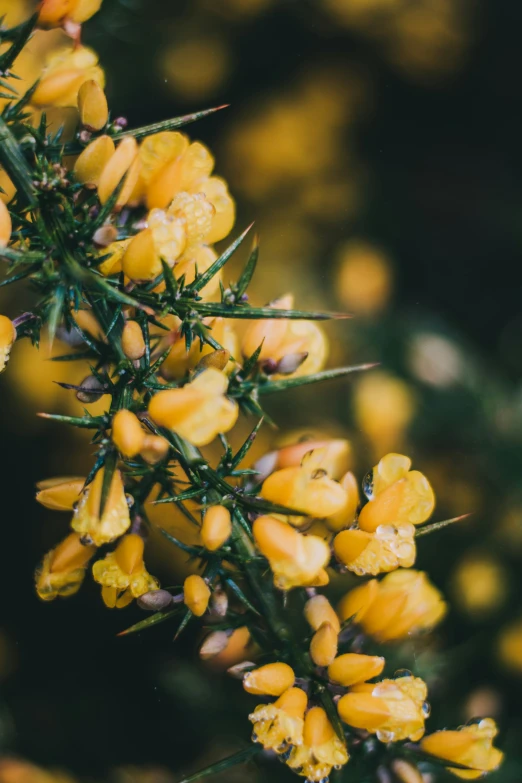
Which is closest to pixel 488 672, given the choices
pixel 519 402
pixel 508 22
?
pixel 519 402

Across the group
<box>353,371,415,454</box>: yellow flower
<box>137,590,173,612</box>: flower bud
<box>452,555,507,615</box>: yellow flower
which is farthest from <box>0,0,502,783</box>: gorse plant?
<box>353,371,415,454</box>: yellow flower

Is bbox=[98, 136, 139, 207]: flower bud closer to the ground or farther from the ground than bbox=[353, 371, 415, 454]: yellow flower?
farther from the ground

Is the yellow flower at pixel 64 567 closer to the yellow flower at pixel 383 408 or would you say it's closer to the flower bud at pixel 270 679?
the flower bud at pixel 270 679

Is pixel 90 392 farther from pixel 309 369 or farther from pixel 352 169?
pixel 352 169

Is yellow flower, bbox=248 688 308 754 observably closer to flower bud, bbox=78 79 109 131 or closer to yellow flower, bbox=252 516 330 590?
yellow flower, bbox=252 516 330 590

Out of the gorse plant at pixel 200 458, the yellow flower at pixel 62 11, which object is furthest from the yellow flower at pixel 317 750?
the yellow flower at pixel 62 11

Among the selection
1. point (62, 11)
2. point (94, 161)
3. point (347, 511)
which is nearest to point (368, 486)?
point (347, 511)
